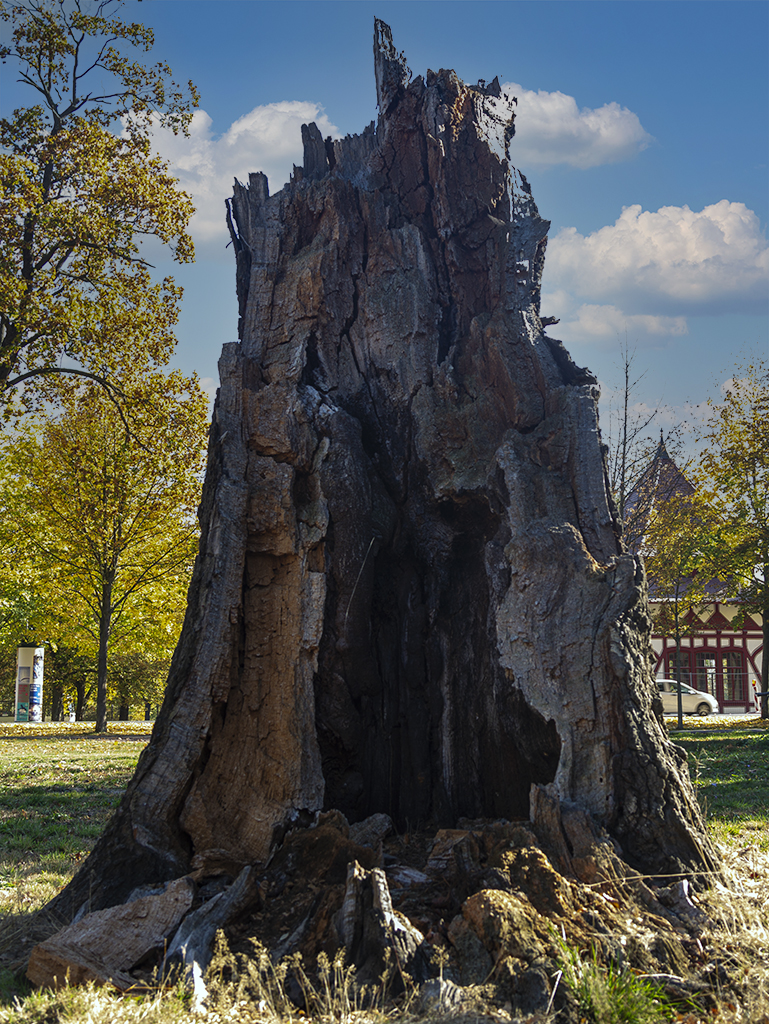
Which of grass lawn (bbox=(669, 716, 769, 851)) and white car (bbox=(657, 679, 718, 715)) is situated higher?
grass lawn (bbox=(669, 716, 769, 851))

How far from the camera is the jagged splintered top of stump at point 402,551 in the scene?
14.2 ft

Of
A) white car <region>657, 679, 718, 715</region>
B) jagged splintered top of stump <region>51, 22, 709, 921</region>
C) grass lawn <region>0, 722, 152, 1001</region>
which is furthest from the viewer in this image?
white car <region>657, 679, 718, 715</region>

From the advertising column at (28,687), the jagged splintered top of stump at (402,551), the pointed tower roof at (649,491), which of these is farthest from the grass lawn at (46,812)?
the pointed tower roof at (649,491)

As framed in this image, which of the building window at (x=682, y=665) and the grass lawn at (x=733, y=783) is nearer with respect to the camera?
the grass lawn at (x=733, y=783)

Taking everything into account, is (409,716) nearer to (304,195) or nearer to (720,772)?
(304,195)

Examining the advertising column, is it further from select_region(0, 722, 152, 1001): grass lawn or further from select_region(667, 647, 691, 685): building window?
select_region(667, 647, 691, 685): building window

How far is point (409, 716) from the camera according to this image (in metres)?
5.23

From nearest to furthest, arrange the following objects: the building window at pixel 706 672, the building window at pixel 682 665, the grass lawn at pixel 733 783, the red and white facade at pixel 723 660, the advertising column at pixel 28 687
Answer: the grass lawn at pixel 733 783
the advertising column at pixel 28 687
the red and white facade at pixel 723 660
the building window at pixel 706 672
the building window at pixel 682 665

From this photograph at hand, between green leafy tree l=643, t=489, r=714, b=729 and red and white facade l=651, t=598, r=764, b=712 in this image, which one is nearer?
green leafy tree l=643, t=489, r=714, b=729

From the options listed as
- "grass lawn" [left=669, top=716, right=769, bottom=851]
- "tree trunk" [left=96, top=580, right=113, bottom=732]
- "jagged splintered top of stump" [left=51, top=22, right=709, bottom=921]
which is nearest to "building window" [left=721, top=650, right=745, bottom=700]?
"grass lawn" [left=669, top=716, right=769, bottom=851]

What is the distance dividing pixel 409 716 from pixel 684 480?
1908 centimetres

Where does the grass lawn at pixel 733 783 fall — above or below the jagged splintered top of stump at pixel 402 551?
below

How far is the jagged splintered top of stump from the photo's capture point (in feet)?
14.2

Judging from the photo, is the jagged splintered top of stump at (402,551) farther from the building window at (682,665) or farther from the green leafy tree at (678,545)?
the building window at (682,665)
